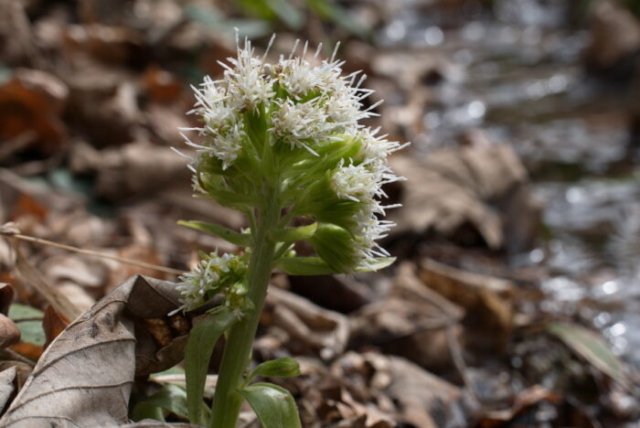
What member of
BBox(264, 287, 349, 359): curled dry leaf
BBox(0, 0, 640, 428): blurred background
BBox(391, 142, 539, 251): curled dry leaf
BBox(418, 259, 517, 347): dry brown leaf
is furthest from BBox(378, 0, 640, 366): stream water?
BBox(264, 287, 349, 359): curled dry leaf

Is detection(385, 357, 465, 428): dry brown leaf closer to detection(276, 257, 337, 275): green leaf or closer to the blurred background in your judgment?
the blurred background

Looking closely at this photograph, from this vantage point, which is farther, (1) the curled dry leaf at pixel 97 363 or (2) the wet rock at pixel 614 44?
(2) the wet rock at pixel 614 44

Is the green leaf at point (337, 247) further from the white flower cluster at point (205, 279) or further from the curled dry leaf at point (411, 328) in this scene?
the curled dry leaf at point (411, 328)

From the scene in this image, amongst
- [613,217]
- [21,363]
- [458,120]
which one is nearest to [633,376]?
[613,217]

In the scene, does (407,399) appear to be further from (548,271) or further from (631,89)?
(631,89)

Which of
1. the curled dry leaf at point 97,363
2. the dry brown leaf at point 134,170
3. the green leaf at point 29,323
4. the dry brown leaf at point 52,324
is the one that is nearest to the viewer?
the curled dry leaf at point 97,363

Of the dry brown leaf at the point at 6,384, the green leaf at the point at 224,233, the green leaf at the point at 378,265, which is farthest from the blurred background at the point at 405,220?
the green leaf at the point at 378,265
